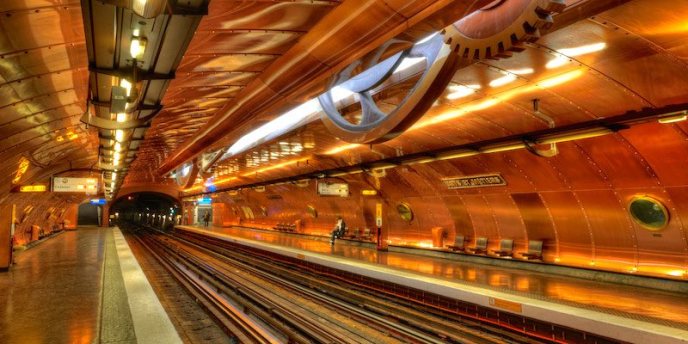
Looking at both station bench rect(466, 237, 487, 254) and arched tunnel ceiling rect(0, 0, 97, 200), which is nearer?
arched tunnel ceiling rect(0, 0, 97, 200)

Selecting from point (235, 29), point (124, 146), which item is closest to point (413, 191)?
point (124, 146)

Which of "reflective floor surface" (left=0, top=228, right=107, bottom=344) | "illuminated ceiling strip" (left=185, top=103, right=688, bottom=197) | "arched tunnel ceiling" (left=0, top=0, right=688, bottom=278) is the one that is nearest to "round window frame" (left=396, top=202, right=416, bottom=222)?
"arched tunnel ceiling" (left=0, top=0, right=688, bottom=278)

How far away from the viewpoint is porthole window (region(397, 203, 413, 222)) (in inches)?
699

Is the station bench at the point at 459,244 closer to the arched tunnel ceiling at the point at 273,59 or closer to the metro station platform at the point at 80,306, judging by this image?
the arched tunnel ceiling at the point at 273,59

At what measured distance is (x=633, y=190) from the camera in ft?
32.0

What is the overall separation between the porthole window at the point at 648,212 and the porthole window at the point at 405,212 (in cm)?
864

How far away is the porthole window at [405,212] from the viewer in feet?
58.3

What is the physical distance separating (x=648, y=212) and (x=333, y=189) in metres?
11.8

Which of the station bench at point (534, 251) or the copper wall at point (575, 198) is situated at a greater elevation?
the copper wall at point (575, 198)

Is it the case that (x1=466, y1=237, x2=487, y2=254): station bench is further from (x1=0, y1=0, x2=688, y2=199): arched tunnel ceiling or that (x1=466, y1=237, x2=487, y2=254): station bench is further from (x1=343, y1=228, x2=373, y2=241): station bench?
(x1=343, y1=228, x2=373, y2=241): station bench

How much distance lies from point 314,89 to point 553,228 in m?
8.68

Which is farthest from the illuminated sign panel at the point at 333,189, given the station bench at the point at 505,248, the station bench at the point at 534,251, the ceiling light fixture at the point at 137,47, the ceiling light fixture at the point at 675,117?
the ceiling light fixture at the point at 137,47

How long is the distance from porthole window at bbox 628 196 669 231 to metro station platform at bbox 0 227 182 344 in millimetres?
9510

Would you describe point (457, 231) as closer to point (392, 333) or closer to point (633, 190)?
point (633, 190)
